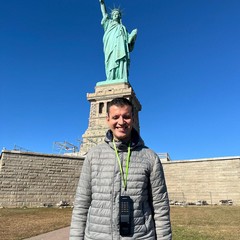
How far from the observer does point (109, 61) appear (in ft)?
100

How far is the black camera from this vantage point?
225 cm

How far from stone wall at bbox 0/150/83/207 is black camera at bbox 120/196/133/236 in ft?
60.5

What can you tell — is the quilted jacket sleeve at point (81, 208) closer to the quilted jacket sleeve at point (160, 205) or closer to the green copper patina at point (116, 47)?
the quilted jacket sleeve at point (160, 205)

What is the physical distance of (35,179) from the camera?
20.0 meters

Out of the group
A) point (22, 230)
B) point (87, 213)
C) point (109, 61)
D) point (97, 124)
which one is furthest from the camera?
point (109, 61)

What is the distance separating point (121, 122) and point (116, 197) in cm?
69

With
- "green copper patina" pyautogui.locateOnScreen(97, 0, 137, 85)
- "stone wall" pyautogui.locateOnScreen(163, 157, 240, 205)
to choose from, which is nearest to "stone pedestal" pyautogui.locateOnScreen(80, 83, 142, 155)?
"green copper patina" pyautogui.locateOnScreen(97, 0, 137, 85)

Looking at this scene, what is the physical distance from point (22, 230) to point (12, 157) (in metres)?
12.3

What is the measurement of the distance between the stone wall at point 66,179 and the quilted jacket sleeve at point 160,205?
60.6 feet

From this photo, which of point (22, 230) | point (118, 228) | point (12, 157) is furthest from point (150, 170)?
point (12, 157)

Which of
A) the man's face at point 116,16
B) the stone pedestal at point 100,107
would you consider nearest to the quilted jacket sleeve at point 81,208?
the stone pedestal at point 100,107

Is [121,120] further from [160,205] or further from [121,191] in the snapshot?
[160,205]

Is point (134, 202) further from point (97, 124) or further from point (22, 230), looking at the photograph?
point (97, 124)

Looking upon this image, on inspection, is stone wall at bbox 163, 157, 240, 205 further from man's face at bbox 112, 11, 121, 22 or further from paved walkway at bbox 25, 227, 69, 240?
man's face at bbox 112, 11, 121, 22
